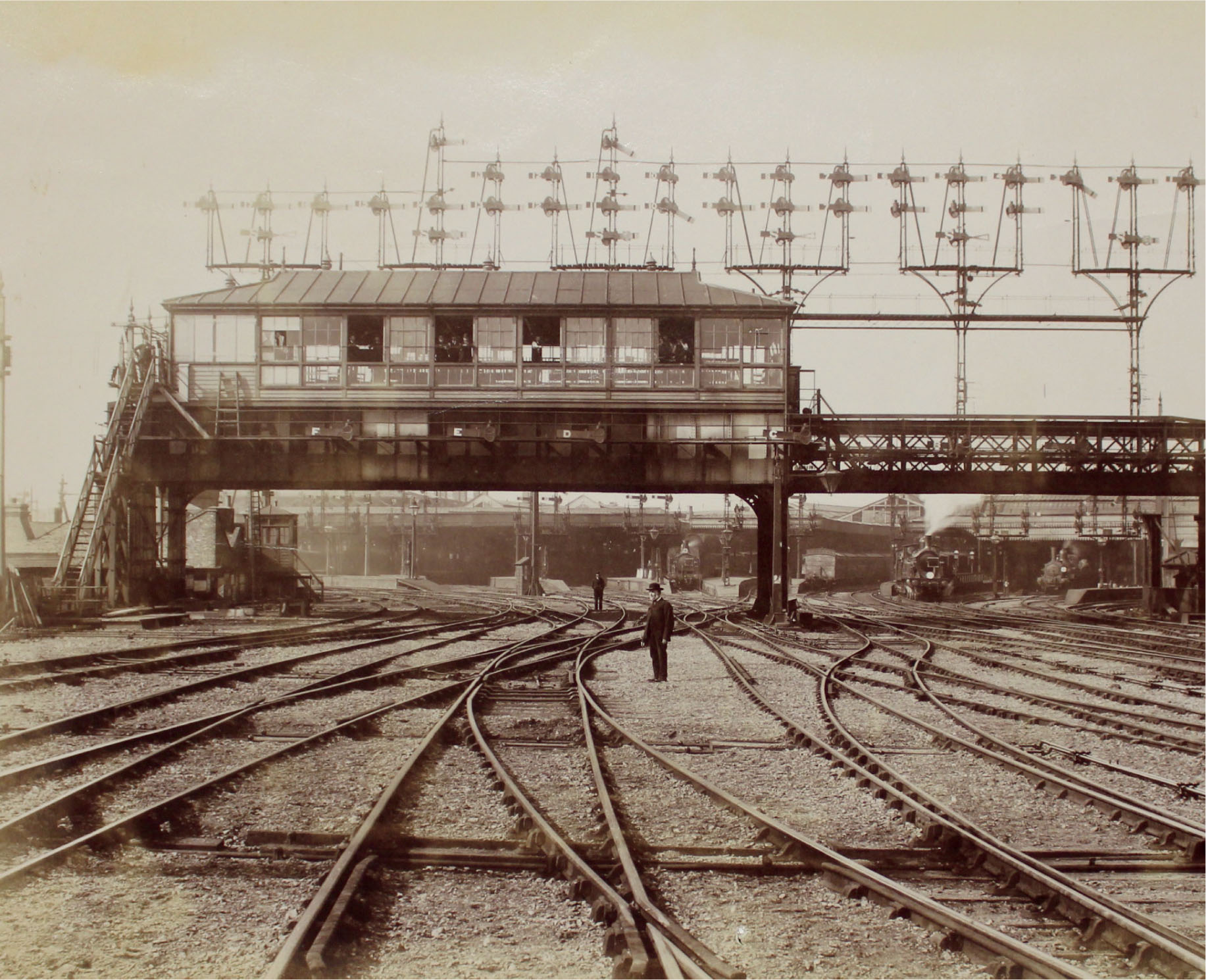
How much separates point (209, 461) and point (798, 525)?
170ft

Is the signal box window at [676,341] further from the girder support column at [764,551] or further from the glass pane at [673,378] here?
the girder support column at [764,551]

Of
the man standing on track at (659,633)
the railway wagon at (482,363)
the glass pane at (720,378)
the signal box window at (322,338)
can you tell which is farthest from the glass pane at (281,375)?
the man standing on track at (659,633)

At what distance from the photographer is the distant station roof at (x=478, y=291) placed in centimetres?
2473

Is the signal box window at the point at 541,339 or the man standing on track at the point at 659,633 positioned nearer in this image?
the man standing on track at the point at 659,633

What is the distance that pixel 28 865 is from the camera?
4926 millimetres

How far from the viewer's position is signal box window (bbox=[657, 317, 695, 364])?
24812mm

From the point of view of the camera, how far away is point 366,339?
25000 millimetres

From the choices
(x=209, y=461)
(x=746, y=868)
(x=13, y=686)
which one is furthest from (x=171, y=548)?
(x=746, y=868)

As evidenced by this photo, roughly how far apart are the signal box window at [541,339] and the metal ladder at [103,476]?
8.80 meters

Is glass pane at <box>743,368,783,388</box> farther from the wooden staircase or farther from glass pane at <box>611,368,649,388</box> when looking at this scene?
the wooden staircase

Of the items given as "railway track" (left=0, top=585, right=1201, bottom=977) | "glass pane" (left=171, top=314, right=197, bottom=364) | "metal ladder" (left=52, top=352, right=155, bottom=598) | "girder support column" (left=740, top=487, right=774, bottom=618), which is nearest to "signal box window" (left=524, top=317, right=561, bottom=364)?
"girder support column" (left=740, top=487, right=774, bottom=618)

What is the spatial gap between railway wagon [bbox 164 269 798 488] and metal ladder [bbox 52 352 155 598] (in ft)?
4.36

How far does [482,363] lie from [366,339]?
3.03 meters

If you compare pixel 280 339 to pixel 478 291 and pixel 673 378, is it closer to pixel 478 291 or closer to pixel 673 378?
pixel 478 291
